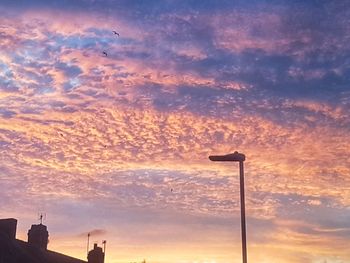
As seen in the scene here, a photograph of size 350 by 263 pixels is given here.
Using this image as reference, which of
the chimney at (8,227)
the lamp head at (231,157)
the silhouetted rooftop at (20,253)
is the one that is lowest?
the silhouetted rooftop at (20,253)

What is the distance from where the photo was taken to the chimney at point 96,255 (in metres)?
37.6

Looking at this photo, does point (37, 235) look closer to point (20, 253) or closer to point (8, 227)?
point (20, 253)

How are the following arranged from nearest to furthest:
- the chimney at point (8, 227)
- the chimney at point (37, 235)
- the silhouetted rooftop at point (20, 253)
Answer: the silhouetted rooftop at point (20, 253) < the chimney at point (8, 227) < the chimney at point (37, 235)

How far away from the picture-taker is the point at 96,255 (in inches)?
1483

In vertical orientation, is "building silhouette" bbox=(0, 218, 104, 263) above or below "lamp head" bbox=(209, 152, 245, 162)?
below

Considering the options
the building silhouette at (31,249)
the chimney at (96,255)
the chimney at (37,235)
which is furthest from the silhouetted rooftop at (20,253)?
the chimney at (96,255)

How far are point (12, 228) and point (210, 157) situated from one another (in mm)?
16668

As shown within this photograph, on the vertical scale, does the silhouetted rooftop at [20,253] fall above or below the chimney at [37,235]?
below

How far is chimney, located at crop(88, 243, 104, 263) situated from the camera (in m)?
37.6

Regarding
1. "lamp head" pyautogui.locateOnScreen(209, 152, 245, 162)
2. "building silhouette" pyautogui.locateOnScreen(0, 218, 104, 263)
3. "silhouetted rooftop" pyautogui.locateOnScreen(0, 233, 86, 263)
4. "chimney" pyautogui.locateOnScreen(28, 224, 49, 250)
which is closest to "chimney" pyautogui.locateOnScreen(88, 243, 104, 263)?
"building silhouette" pyautogui.locateOnScreen(0, 218, 104, 263)

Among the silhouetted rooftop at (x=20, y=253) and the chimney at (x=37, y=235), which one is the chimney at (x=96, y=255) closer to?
the chimney at (x=37, y=235)

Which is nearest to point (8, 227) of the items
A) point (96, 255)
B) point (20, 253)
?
point (20, 253)

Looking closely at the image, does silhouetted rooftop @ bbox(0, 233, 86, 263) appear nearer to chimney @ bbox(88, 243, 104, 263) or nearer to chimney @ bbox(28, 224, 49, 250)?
chimney @ bbox(28, 224, 49, 250)

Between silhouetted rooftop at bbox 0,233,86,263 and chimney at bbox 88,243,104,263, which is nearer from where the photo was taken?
silhouetted rooftop at bbox 0,233,86,263
